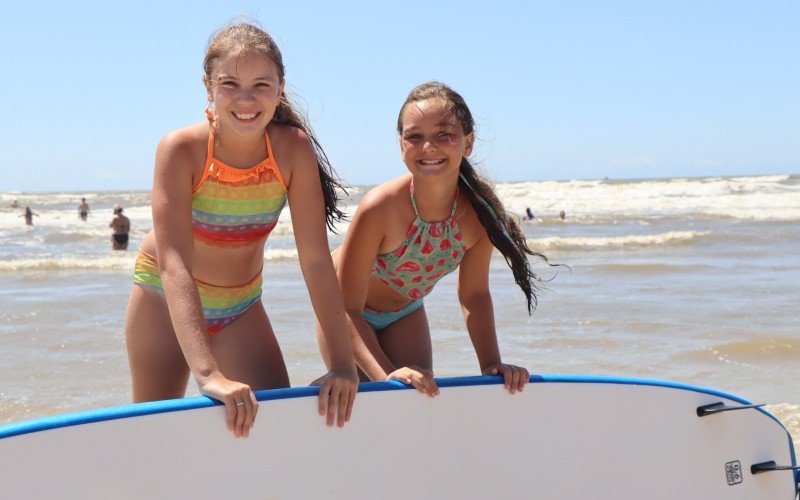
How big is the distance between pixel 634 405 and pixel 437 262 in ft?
2.59

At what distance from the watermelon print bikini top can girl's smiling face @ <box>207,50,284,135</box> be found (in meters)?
0.71

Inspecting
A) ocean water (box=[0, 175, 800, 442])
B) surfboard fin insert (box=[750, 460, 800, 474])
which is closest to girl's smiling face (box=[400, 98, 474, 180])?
surfboard fin insert (box=[750, 460, 800, 474])

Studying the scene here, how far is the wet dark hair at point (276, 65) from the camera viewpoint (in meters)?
2.37

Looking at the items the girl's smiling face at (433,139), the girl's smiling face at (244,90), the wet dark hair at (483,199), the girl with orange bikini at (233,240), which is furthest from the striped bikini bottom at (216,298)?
the wet dark hair at (483,199)

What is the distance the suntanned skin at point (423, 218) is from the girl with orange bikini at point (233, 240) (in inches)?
7.7

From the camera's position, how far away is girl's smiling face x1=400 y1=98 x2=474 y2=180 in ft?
9.23

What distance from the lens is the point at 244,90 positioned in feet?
7.72

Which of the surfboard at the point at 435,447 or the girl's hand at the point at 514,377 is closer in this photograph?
the surfboard at the point at 435,447

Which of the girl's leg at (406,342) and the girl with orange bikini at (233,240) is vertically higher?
the girl with orange bikini at (233,240)

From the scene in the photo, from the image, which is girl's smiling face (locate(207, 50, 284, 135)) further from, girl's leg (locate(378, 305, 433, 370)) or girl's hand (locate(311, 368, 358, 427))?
girl's leg (locate(378, 305, 433, 370))

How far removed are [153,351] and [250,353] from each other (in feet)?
0.93

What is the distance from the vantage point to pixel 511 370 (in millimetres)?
2564

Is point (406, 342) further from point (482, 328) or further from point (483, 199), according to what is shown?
point (483, 199)

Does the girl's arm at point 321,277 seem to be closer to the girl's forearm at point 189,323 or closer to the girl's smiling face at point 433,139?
the girl's forearm at point 189,323
